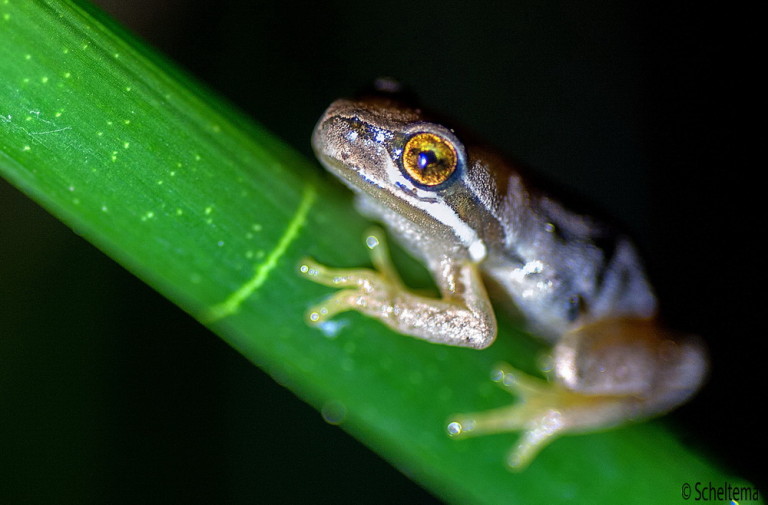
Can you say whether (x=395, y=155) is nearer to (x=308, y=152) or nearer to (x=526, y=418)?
(x=526, y=418)

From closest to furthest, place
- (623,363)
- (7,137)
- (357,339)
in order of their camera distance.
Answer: (7,137) → (357,339) → (623,363)

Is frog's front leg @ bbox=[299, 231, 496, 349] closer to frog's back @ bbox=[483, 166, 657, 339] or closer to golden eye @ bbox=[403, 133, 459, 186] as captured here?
golden eye @ bbox=[403, 133, 459, 186]

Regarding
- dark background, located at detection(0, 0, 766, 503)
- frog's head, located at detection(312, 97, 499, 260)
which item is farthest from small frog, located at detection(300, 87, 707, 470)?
dark background, located at detection(0, 0, 766, 503)

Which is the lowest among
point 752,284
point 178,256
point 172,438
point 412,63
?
point 172,438

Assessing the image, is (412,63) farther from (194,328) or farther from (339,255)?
(339,255)

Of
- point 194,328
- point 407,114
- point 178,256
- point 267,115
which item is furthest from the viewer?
point 267,115

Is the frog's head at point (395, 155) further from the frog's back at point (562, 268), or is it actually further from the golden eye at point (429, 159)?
the frog's back at point (562, 268)

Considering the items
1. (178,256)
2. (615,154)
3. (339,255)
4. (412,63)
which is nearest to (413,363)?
(339,255)

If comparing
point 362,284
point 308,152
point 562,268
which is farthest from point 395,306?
point 308,152
